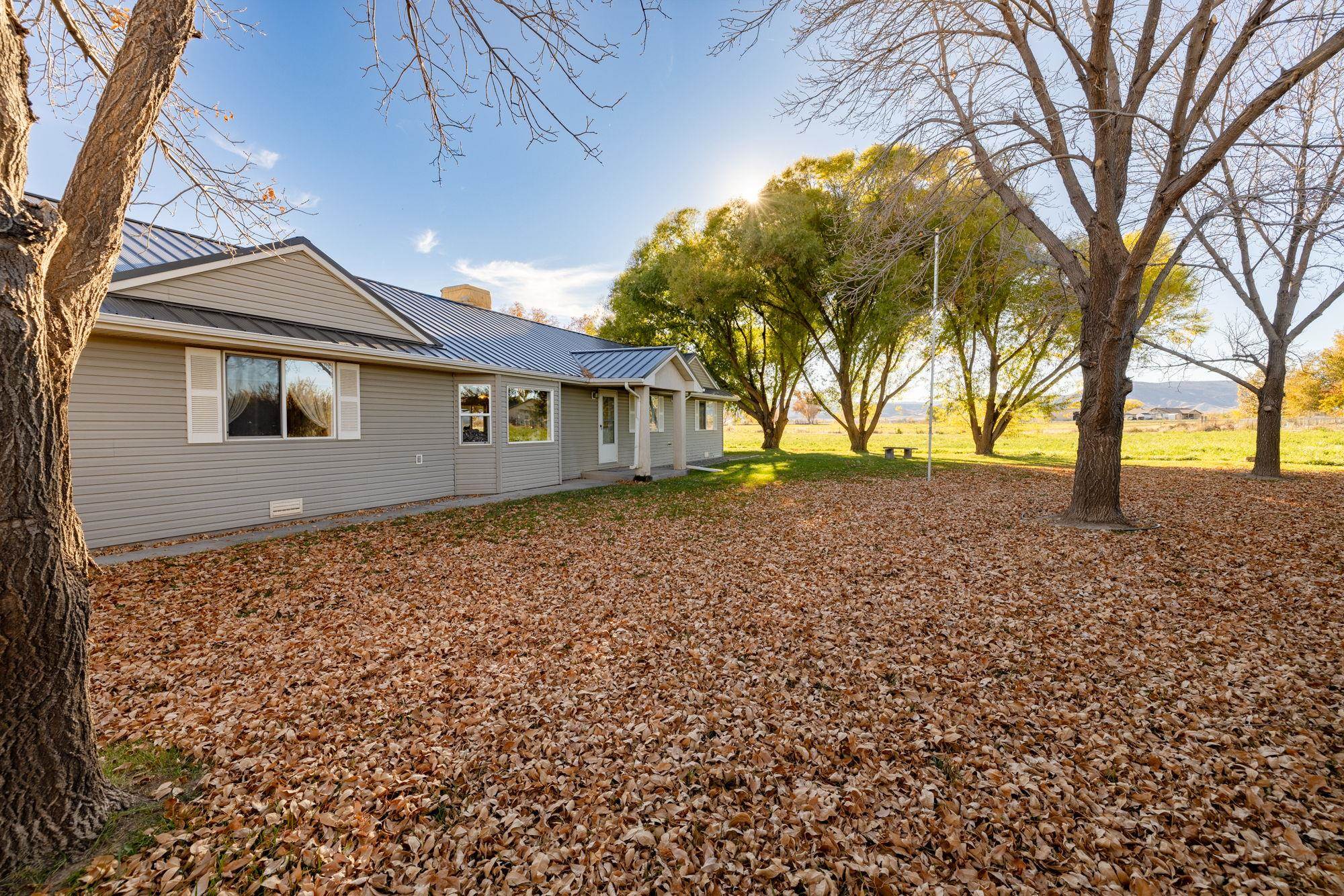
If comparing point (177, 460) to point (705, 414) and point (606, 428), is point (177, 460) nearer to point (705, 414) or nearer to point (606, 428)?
point (606, 428)

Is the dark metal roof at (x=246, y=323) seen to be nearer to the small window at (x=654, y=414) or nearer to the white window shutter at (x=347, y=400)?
the white window shutter at (x=347, y=400)

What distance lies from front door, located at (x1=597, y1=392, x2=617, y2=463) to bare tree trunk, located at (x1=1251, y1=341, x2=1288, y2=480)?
1606cm

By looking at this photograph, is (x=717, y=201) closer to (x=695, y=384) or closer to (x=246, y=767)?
(x=695, y=384)

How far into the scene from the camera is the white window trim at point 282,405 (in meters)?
8.11

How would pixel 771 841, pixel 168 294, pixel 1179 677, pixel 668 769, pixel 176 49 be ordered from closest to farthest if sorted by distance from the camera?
pixel 771 841
pixel 176 49
pixel 668 769
pixel 1179 677
pixel 168 294

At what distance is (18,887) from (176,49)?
3.77 m

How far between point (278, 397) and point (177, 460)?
1.59 m

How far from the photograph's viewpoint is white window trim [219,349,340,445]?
26.6 ft

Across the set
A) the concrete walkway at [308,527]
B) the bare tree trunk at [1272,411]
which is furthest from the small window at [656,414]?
the bare tree trunk at [1272,411]

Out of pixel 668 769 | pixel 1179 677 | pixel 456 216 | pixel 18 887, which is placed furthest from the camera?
pixel 456 216

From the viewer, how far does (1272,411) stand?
12.6 metres

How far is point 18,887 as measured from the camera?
2.13 m

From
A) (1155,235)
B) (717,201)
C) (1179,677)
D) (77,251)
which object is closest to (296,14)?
(77,251)

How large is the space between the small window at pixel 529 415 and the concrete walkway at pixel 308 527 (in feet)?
4.28
